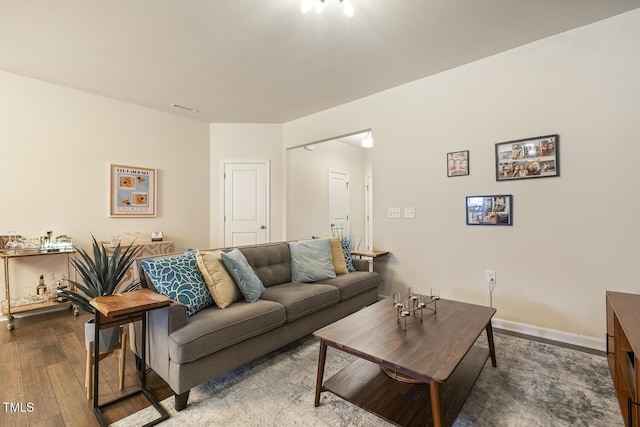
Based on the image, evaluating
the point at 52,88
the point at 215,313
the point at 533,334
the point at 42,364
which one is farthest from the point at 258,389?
the point at 52,88

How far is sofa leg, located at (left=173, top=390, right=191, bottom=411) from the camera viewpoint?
1.64m

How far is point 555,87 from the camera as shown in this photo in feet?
8.40

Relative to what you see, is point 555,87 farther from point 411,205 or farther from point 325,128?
point 325,128

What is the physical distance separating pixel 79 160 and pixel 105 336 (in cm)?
283

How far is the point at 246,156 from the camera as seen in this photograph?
5004 millimetres

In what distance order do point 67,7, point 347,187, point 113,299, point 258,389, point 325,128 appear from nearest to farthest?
point 113,299 < point 258,389 < point 67,7 < point 325,128 < point 347,187

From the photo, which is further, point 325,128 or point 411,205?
point 325,128

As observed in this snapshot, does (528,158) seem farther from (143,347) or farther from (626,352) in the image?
(143,347)

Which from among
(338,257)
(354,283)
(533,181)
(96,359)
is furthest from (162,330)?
(533,181)

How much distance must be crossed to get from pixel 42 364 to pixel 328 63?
3.58 m

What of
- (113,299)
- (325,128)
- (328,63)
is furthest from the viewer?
(325,128)

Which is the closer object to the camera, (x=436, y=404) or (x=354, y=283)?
(x=436, y=404)

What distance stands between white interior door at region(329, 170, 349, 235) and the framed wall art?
314 centimetres

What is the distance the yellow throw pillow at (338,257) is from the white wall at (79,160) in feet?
8.44
